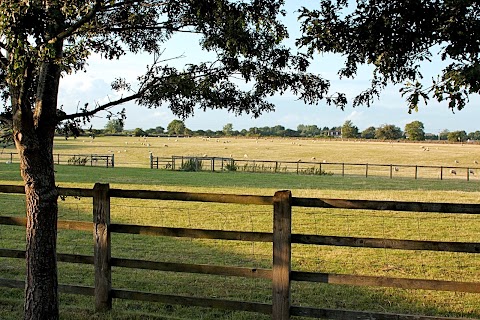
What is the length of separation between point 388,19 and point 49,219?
4504 millimetres

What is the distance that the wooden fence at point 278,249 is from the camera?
563cm

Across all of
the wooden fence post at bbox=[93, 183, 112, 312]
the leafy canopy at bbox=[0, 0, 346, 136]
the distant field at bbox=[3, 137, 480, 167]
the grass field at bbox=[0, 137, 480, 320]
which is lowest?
the distant field at bbox=[3, 137, 480, 167]

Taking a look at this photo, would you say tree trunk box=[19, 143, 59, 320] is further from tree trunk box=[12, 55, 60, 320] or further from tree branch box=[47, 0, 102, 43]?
tree branch box=[47, 0, 102, 43]

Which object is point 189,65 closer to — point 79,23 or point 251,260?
point 79,23

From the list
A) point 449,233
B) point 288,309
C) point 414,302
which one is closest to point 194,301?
point 288,309

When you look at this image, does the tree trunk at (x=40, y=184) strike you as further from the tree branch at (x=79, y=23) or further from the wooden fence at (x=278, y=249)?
the wooden fence at (x=278, y=249)

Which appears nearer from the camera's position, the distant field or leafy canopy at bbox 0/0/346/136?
leafy canopy at bbox 0/0/346/136

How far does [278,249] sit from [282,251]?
0.05 meters

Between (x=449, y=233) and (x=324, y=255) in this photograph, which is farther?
(x=449, y=233)

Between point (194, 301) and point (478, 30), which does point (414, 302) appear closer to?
point (194, 301)

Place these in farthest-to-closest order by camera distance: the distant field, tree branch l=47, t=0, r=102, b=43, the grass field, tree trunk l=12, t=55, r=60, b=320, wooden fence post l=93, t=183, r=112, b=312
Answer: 1. the distant field
2. the grass field
3. wooden fence post l=93, t=183, r=112, b=312
4. tree trunk l=12, t=55, r=60, b=320
5. tree branch l=47, t=0, r=102, b=43

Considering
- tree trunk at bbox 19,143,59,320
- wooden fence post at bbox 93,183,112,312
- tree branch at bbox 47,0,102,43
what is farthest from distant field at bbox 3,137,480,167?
tree branch at bbox 47,0,102,43

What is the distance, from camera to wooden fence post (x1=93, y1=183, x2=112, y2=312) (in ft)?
21.4

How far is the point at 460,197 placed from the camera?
82.4ft
